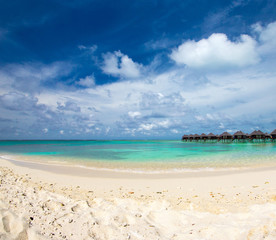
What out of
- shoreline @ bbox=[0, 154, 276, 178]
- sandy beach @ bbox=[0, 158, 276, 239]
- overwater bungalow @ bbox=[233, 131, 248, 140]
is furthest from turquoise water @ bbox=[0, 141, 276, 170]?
overwater bungalow @ bbox=[233, 131, 248, 140]

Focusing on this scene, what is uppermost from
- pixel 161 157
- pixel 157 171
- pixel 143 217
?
pixel 143 217

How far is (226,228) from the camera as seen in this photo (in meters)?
3.31

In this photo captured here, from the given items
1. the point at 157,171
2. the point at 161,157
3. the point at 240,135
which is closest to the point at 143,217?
Result: the point at 157,171

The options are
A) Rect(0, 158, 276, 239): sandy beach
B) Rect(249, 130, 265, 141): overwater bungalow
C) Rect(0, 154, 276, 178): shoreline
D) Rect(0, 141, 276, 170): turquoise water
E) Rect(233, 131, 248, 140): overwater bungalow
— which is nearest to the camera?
Rect(0, 158, 276, 239): sandy beach

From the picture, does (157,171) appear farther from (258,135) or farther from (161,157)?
(258,135)

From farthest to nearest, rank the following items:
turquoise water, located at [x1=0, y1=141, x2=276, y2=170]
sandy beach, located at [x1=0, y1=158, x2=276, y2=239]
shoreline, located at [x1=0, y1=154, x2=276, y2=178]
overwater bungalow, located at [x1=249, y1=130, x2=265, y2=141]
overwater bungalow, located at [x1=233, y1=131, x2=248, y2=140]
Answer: overwater bungalow, located at [x1=233, y1=131, x2=248, y2=140]
overwater bungalow, located at [x1=249, y1=130, x2=265, y2=141]
turquoise water, located at [x1=0, y1=141, x2=276, y2=170]
shoreline, located at [x1=0, y1=154, x2=276, y2=178]
sandy beach, located at [x1=0, y1=158, x2=276, y2=239]

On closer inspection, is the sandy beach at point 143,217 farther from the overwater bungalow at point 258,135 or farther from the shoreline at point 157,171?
the overwater bungalow at point 258,135

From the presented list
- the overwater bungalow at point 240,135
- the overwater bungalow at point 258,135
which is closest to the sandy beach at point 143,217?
the overwater bungalow at point 240,135

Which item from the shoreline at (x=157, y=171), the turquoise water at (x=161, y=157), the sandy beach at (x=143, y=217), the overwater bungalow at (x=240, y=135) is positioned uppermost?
the overwater bungalow at (x=240, y=135)

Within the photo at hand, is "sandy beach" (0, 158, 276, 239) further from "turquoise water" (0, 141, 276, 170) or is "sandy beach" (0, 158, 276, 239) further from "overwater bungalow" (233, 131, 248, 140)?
"overwater bungalow" (233, 131, 248, 140)

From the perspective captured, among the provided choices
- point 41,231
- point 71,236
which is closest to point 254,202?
point 71,236

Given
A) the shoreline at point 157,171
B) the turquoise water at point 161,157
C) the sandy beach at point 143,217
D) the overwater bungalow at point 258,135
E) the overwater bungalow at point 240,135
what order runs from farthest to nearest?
the overwater bungalow at point 240,135 < the overwater bungalow at point 258,135 < the turquoise water at point 161,157 < the shoreline at point 157,171 < the sandy beach at point 143,217

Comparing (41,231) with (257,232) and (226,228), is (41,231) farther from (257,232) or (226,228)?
(257,232)

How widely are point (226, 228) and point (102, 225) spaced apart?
95.9 inches
